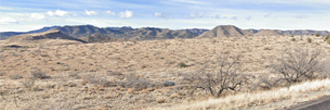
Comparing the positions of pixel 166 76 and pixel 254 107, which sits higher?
pixel 254 107

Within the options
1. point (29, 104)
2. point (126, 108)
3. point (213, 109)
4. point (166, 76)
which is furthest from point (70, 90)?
point (213, 109)

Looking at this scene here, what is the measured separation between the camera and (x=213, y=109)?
7566 millimetres

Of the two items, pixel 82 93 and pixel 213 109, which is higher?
pixel 213 109

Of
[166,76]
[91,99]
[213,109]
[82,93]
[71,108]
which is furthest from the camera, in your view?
[166,76]

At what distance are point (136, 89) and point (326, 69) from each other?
46.7 ft

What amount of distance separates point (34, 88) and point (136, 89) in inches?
263

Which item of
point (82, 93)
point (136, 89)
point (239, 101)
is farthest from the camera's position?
point (136, 89)

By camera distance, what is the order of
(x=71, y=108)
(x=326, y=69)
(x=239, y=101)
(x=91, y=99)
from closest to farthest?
(x=239, y=101) < (x=71, y=108) < (x=91, y=99) < (x=326, y=69)

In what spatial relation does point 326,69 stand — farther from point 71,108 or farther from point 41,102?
point 41,102

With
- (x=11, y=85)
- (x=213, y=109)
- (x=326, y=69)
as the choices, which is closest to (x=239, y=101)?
(x=213, y=109)

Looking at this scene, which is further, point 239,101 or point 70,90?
point 70,90

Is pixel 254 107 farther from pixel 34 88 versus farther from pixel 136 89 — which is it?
pixel 34 88

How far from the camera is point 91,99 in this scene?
12258 millimetres

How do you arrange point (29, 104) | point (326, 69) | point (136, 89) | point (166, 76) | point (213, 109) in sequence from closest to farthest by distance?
point (213, 109) → point (29, 104) → point (136, 89) → point (326, 69) → point (166, 76)
